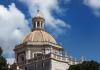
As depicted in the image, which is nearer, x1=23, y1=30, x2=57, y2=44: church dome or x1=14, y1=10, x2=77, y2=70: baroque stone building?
x1=14, y1=10, x2=77, y2=70: baroque stone building

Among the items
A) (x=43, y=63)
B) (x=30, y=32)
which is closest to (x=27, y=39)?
(x=30, y=32)

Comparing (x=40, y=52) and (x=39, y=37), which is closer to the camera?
(x=40, y=52)

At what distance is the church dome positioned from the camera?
366 feet

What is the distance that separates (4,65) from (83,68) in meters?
18.9

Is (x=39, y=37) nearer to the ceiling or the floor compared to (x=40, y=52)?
nearer to the ceiling

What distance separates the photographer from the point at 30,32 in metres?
116

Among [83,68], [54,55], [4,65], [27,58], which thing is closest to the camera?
[4,65]

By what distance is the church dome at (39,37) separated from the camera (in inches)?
4387

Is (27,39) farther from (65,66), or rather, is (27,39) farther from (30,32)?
(65,66)

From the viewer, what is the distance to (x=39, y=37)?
11225cm

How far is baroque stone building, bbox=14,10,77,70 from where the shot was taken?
103 metres

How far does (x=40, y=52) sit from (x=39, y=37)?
4602mm

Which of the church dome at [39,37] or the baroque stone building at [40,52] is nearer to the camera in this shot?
the baroque stone building at [40,52]

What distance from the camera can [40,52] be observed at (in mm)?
109875
